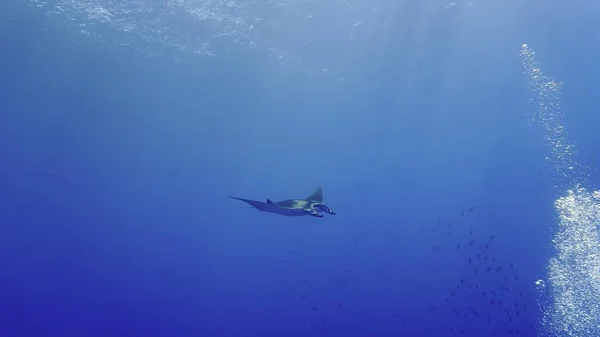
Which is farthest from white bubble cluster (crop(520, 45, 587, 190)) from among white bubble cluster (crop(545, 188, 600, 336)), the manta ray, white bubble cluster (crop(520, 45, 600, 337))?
the manta ray

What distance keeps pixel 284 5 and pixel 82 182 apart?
24.8 metres

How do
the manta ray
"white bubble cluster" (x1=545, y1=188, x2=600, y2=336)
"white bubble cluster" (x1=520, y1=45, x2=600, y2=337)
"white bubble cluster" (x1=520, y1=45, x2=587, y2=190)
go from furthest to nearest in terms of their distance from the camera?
"white bubble cluster" (x1=520, y1=45, x2=587, y2=190) < "white bubble cluster" (x1=520, y1=45, x2=600, y2=337) < "white bubble cluster" (x1=545, y1=188, x2=600, y2=336) < the manta ray

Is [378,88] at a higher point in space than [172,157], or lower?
higher

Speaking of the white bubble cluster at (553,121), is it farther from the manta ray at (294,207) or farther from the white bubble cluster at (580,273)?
the manta ray at (294,207)

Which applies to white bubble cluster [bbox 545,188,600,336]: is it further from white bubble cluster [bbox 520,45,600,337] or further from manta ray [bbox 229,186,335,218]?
manta ray [bbox 229,186,335,218]

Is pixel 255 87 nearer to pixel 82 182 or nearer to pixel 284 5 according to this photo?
pixel 284 5

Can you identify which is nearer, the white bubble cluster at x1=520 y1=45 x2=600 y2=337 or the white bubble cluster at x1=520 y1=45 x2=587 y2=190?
the white bubble cluster at x1=520 y1=45 x2=600 y2=337

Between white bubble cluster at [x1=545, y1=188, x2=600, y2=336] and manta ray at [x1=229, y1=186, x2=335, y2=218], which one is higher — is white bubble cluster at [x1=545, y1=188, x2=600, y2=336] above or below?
below

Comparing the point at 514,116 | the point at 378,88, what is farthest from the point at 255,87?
the point at 514,116

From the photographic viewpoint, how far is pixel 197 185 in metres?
39.4

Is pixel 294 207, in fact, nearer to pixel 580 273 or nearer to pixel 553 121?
pixel 580 273

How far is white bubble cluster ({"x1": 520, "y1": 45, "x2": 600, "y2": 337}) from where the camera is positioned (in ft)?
67.9

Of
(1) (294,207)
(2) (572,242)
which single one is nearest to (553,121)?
(2) (572,242)

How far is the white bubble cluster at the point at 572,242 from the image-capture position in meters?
20.7
